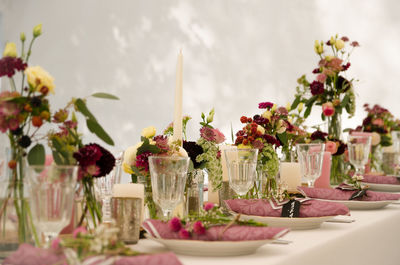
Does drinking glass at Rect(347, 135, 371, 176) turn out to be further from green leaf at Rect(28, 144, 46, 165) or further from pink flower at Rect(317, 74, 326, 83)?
green leaf at Rect(28, 144, 46, 165)

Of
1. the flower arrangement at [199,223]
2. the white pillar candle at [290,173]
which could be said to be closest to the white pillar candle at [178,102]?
the flower arrangement at [199,223]

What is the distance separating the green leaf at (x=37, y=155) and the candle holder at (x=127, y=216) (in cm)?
19

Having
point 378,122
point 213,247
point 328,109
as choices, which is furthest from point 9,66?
point 378,122

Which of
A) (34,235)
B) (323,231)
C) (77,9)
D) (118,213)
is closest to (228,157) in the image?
(323,231)

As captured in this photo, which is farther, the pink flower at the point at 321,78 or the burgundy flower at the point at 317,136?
the pink flower at the point at 321,78

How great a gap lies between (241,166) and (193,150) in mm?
172

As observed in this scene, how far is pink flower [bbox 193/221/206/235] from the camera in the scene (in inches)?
41.9

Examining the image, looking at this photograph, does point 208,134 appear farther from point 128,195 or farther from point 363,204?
point 363,204

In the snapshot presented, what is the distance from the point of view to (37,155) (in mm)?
1005

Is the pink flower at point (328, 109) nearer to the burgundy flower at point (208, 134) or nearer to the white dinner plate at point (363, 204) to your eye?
the white dinner plate at point (363, 204)

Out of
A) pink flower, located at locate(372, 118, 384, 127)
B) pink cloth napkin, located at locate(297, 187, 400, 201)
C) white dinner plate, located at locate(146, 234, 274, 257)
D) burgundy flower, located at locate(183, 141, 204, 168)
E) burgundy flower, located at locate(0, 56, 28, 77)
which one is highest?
pink flower, located at locate(372, 118, 384, 127)

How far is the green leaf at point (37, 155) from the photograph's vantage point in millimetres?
1003

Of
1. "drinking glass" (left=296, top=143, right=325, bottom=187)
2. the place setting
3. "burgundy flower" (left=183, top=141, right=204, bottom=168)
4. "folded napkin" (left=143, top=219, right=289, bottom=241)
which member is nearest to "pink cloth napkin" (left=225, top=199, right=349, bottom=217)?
the place setting

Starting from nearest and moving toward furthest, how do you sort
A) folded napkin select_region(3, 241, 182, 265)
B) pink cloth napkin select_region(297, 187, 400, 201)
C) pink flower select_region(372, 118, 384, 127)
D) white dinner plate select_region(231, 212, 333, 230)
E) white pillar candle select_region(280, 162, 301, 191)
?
folded napkin select_region(3, 241, 182, 265) → white dinner plate select_region(231, 212, 333, 230) → pink cloth napkin select_region(297, 187, 400, 201) → white pillar candle select_region(280, 162, 301, 191) → pink flower select_region(372, 118, 384, 127)
